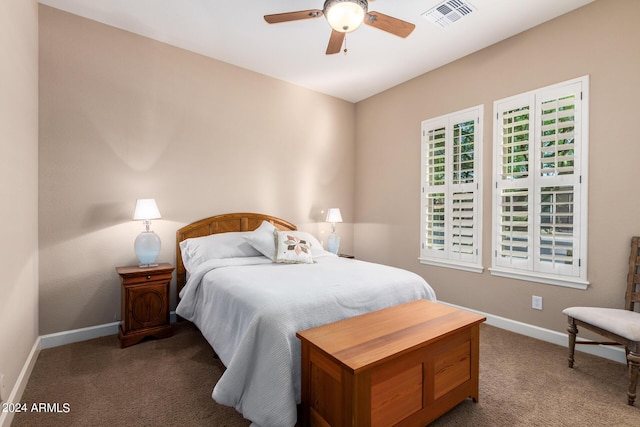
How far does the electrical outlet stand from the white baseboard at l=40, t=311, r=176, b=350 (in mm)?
3994

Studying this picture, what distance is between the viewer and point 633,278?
237 centimetres

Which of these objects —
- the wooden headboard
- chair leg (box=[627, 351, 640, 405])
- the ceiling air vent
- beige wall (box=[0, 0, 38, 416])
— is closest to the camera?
beige wall (box=[0, 0, 38, 416])

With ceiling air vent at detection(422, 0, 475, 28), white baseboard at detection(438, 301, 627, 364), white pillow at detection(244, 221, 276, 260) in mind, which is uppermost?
ceiling air vent at detection(422, 0, 475, 28)

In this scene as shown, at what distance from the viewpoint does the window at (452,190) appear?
3.44 metres

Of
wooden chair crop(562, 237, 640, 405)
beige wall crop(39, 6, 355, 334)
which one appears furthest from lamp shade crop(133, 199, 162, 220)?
wooden chair crop(562, 237, 640, 405)

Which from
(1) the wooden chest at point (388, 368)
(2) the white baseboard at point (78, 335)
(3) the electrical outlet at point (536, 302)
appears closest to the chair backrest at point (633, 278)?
(3) the electrical outlet at point (536, 302)

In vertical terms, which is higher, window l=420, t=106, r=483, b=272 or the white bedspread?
window l=420, t=106, r=483, b=272

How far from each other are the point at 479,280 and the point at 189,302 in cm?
296

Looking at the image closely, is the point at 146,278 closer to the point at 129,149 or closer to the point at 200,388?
the point at 200,388

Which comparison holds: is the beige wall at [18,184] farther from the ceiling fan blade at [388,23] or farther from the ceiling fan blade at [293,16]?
the ceiling fan blade at [388,23]

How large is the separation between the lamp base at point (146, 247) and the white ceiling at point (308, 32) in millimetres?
2011

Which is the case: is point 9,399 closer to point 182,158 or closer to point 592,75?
point 182,158

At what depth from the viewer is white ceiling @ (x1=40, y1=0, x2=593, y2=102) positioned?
2.70 m

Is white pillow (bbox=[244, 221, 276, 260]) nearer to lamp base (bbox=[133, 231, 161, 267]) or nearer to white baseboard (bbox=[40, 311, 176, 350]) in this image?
lamp base (bbox=[133, 231, 161, 267])
